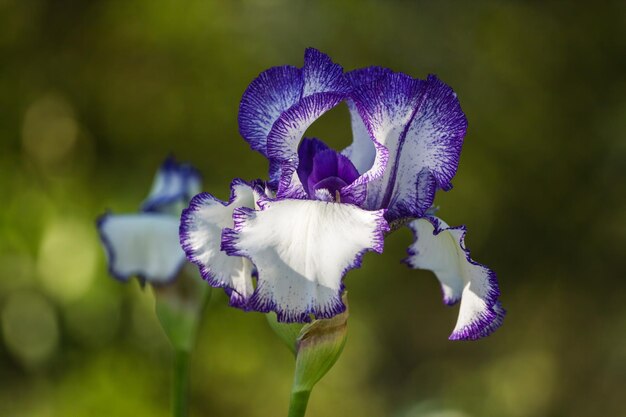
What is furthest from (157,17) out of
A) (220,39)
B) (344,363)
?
(344,363)

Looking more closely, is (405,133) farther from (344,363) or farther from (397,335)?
(397,335)

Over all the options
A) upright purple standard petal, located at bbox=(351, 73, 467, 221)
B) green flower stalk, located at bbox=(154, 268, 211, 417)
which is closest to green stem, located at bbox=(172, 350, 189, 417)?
green flower stalk, located at bbox=(154, 268, 211, 417)

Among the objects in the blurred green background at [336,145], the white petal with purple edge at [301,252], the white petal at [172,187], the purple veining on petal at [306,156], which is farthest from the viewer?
the blurred green background at [336,145]

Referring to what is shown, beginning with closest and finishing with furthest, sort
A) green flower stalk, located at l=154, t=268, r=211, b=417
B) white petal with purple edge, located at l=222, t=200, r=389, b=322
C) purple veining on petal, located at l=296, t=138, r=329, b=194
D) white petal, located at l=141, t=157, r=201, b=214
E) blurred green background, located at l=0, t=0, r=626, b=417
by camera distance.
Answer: white petal with purple edge, located at l=222, t=200, r=389, b=322
purple veining on petal, located at l=296, t=138, r=329, b=194
green flower stalk, located at l=154, t=268, r=211, b=417
white petal, located at l=141, t=157, r=201, b=214
blurred green background, located at l=0, t=0, r=626, b=417

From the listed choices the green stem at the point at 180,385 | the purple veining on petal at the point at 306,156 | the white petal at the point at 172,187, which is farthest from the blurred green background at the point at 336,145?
the purple veining on petal at the point at 306,156

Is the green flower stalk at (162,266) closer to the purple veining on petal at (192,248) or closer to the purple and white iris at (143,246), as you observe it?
the purple and white iris at (143,246)

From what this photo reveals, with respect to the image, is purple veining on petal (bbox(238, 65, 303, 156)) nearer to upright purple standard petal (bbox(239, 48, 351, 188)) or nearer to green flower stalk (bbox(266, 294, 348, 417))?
upright purple standard petal (bbox(239, 48, 351, 188))

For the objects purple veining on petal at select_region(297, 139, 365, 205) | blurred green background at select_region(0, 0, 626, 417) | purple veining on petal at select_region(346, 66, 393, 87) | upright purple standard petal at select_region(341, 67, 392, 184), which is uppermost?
purple veining on petal at select_region(346, 66, 393, 87)
